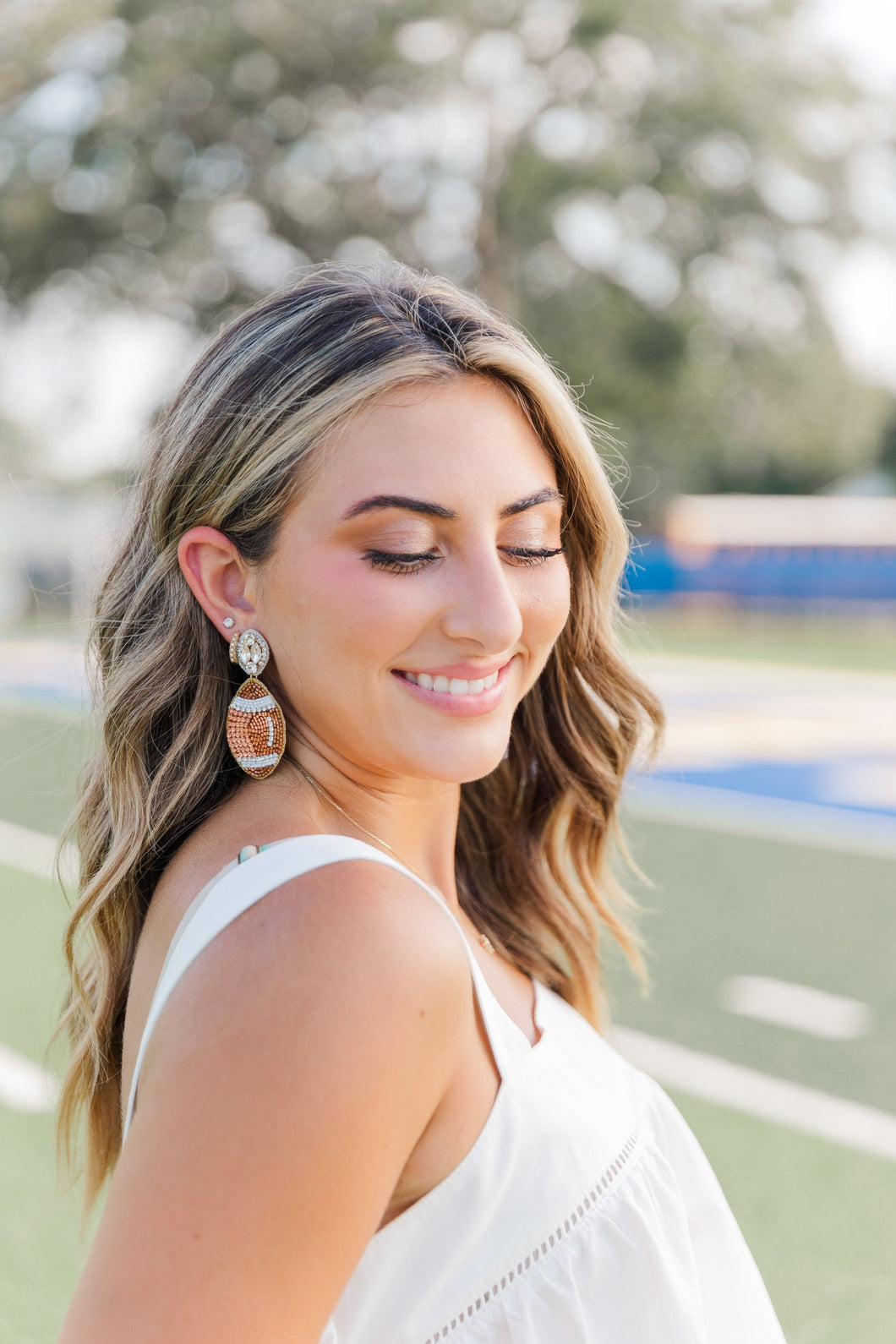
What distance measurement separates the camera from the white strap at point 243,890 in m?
1.17

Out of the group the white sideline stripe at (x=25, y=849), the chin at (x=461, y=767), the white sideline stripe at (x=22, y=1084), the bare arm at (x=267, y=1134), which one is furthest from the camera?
the white sideline stripe at (x=25, y=849)

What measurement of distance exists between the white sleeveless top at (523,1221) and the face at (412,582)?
290 mm

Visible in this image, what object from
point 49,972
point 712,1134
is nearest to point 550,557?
point 712,1134

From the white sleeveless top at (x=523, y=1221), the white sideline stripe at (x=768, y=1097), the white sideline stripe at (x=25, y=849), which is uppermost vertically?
the white sleeveless top at (x=523, y=1221)

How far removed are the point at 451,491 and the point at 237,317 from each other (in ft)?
1.32

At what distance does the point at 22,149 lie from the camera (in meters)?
26.8

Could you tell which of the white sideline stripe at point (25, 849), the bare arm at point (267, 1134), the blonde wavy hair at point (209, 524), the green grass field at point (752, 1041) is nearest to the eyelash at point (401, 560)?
the blonde wavy hair at point (209, 524)

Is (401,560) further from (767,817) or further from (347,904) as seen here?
(767,817)

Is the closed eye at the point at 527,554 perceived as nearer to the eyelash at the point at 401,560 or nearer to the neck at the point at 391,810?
the eyelash at the point at 401,560

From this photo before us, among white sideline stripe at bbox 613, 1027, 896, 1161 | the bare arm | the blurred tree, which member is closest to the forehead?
the bare arm

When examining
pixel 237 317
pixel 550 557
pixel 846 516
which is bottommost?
pixel 846 516

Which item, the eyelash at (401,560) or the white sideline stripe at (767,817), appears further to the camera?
A: the white sideline stripe at (767,817)

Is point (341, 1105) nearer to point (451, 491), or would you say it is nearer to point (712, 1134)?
point (451, 491)

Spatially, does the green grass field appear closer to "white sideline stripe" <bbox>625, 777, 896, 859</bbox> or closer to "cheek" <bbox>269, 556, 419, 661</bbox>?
"white sideline stripe" <bbox>625, 777, 896, 859</bbox>
